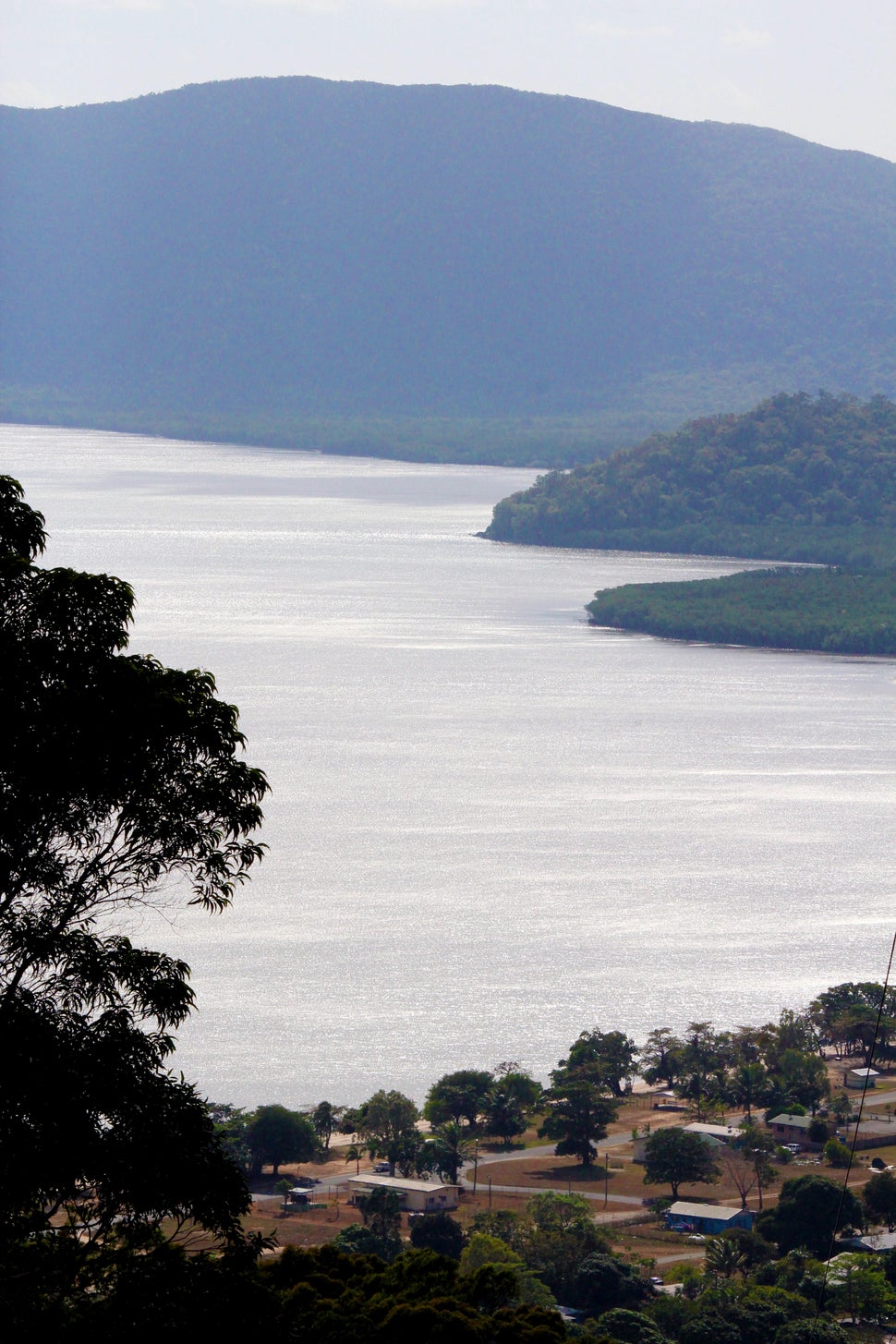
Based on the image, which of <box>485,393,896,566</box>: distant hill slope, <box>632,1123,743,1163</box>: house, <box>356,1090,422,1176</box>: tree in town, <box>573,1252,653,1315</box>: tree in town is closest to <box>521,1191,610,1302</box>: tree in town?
<box>573,1252,653,1315</box>: tree in town

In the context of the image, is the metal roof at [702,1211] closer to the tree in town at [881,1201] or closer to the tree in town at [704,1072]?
the tree in town at [881,1201]

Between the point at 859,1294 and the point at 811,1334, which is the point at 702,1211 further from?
the point at 811,1334

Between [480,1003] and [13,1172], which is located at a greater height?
[13,1172]

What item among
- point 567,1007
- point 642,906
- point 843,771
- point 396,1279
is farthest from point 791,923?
point 396,1279

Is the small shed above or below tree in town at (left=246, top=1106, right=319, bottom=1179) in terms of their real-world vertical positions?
below

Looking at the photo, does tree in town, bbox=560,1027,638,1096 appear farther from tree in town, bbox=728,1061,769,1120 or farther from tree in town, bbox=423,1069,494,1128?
tree in town, bbox=423,1069,494,1128

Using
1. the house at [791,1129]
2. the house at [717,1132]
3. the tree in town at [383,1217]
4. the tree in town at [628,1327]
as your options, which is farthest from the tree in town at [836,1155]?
the tree in town at [628,1327]

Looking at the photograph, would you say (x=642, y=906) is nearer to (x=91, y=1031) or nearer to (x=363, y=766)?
(x=363, y=766)
